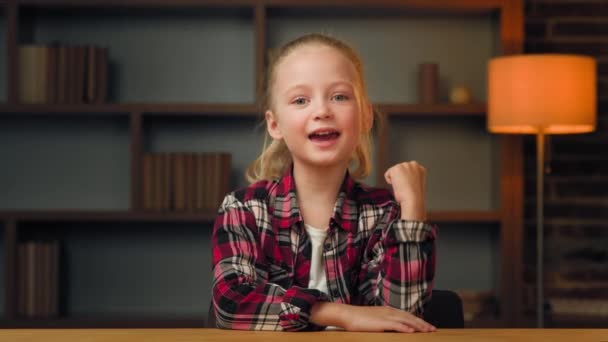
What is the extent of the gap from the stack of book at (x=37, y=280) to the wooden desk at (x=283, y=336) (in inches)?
94.0

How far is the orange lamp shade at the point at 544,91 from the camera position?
2.97m

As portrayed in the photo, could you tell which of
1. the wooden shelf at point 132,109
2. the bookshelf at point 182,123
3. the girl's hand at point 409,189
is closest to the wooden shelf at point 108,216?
the bookshelf at point 182,123

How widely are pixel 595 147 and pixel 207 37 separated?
168 cm

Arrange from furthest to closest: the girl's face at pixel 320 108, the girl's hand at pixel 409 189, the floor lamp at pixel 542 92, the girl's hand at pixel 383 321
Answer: the floor lamp at pixel 542 92 → the girl's face at pixel 320 108 → the girl's hand at pixel 409 189 → the girl's hand at pixel 383 321

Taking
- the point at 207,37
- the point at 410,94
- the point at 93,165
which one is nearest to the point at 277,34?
the point at 207,37

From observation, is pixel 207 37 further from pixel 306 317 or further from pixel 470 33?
pixel 306 317

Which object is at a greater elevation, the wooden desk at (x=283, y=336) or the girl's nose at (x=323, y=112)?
the girl's nose at (x=323, y=112)

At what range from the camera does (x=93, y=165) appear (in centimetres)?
354

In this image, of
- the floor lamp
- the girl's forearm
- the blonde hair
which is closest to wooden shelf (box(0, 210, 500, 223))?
the floor lamp

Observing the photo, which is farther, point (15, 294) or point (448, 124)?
point (448, 124)

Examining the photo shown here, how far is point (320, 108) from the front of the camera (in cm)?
140

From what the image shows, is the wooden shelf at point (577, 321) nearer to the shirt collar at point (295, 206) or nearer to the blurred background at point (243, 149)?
A: the blurred background at point (243, 149)

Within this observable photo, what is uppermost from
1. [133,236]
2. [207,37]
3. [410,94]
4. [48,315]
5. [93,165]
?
[207,37]

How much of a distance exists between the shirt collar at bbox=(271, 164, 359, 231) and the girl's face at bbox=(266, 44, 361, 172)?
0.19 feet
